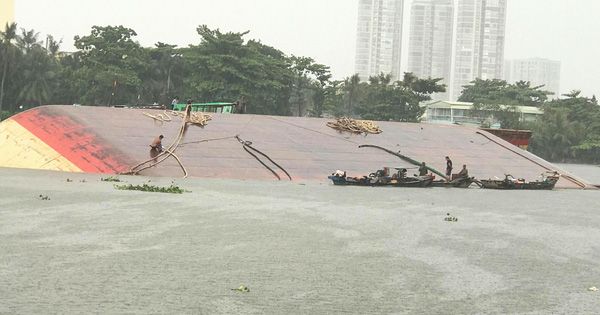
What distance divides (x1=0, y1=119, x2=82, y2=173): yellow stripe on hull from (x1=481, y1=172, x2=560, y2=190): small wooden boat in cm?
1554

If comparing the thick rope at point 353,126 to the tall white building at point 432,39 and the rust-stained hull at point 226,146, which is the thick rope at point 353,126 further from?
the tall white building at point 432,39

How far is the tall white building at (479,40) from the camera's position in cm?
14275

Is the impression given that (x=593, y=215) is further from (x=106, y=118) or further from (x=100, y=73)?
(x=100, y=73)

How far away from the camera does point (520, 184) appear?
27.2m

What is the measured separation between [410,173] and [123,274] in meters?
20.1

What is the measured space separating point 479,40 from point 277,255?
144 m

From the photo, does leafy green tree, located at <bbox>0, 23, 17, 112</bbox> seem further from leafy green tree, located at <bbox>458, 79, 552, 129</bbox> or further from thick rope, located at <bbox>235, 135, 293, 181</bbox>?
leafy green tree, located at <bbox>458, 79, 552, 129</bbox>

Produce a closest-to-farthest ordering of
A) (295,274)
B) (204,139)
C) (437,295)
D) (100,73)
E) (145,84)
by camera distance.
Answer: (437,295) → (295,274) → (204,139) → (100,73) → (145,84)

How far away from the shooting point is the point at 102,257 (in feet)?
29.3

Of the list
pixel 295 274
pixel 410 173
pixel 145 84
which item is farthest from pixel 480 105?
pixel 295 274

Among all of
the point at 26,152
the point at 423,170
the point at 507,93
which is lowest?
the point at 423,170

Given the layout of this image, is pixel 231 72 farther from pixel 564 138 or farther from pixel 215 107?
pixel 564 138

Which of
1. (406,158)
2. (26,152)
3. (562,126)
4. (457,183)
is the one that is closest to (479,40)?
(562,126)

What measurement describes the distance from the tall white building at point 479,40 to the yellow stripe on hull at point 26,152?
12922cm
